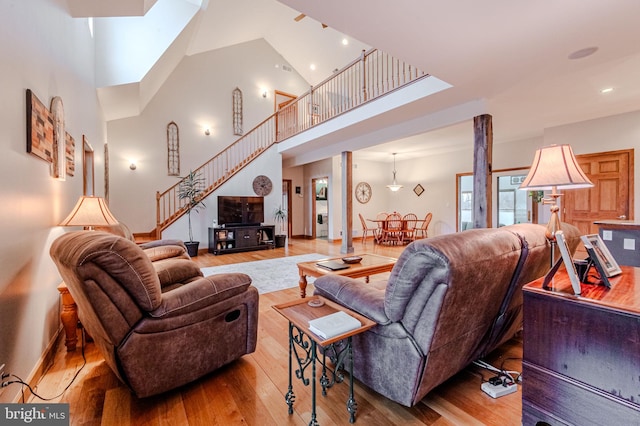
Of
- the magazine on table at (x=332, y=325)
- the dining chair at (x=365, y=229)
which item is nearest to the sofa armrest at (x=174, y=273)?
the magazine on table at (x=332, y=325)

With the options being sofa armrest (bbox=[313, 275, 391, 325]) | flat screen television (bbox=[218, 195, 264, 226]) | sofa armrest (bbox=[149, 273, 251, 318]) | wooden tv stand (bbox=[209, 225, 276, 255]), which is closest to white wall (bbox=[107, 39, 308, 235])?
flat screen television (bbox=[218, 195, 264, 226])

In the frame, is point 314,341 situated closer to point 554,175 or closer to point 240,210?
point 554,175

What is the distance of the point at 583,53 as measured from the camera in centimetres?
278

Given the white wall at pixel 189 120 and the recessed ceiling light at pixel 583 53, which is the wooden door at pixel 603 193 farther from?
the white wall at pixel 189 120

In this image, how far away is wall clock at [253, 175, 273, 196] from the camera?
757 centimetres

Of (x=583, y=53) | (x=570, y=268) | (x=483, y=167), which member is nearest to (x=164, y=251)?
(x=570, y=268)

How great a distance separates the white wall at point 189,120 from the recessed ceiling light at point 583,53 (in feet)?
20.7

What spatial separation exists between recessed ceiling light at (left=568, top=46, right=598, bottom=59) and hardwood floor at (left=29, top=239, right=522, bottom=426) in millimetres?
2914

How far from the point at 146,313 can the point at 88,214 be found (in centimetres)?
149

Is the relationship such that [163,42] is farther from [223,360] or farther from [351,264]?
[223,360]

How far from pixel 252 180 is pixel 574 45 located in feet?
21.3

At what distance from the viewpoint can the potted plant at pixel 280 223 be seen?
751cm

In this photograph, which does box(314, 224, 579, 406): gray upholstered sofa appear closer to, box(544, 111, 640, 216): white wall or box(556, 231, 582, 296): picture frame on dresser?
box(556, 231, 582, 296): picture frame on dresser

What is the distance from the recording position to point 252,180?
24.7 feet
